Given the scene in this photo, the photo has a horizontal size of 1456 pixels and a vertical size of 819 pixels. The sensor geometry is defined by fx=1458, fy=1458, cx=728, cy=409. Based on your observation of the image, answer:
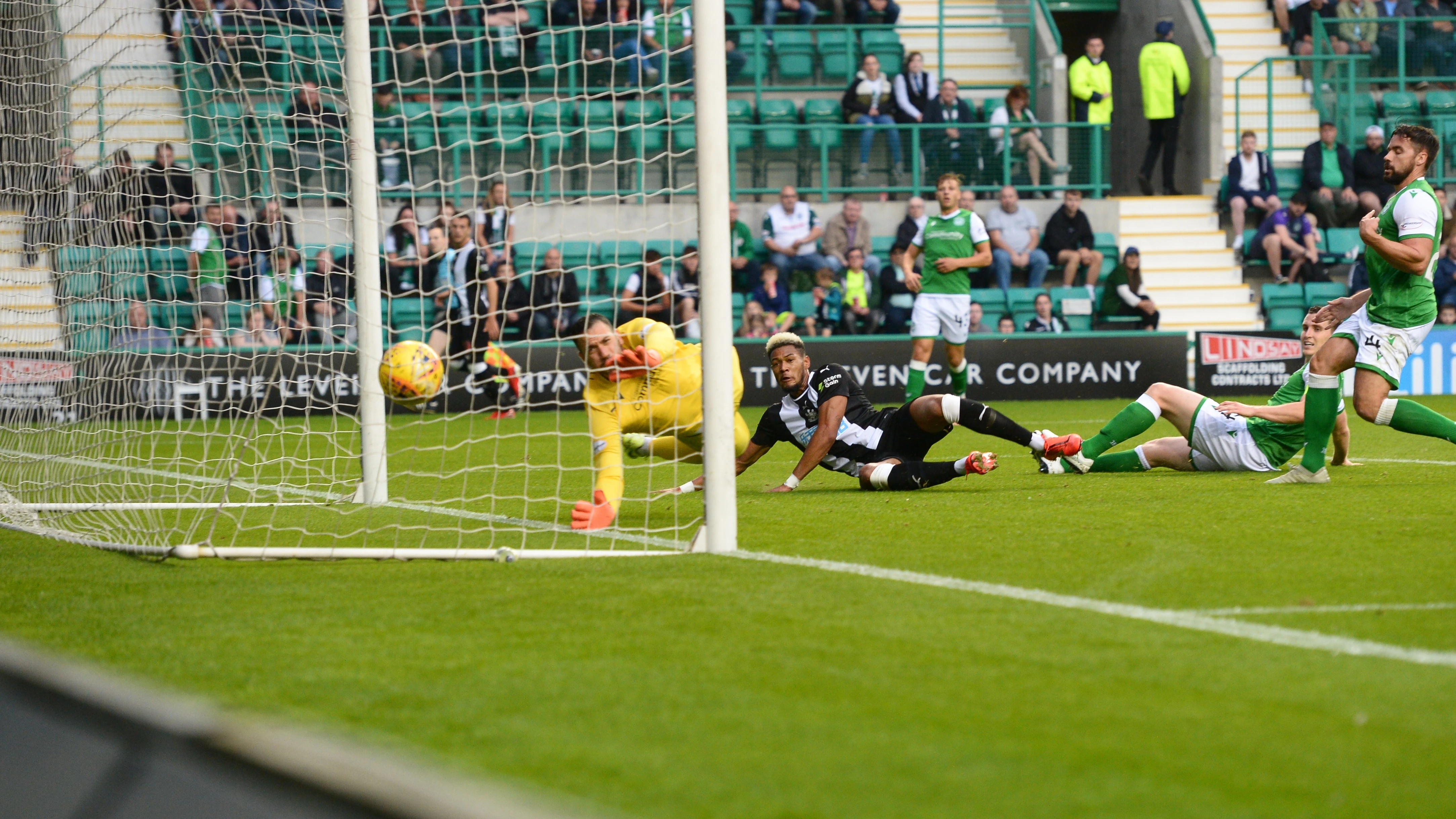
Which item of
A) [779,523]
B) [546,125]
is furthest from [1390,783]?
[546,125]

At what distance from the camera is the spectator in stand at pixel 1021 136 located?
19.5 meters

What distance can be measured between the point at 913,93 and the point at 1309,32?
7129 mm

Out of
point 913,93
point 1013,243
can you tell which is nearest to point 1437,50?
point 1013,243

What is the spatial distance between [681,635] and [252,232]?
5362mm

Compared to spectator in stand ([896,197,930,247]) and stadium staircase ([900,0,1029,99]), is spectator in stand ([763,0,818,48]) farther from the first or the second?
spectator in stand ([896,197,930,247])

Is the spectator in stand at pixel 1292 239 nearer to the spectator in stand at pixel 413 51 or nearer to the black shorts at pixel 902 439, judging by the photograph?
the spectator in stand at pixel 413 51

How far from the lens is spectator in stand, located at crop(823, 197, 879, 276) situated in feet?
60.6

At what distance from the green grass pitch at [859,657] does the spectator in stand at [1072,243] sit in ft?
40.5

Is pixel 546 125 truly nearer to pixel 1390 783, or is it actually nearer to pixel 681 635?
pixel 681 635

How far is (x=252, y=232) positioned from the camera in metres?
8.44

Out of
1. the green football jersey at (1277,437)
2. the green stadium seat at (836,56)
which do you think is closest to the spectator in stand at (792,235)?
the green stadium seat at (836,56)

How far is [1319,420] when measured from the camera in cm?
769

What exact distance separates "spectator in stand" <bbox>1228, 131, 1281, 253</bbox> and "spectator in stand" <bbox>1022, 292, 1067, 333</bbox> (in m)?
4.00

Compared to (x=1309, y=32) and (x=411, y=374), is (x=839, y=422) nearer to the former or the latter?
(x=411, y=374)
